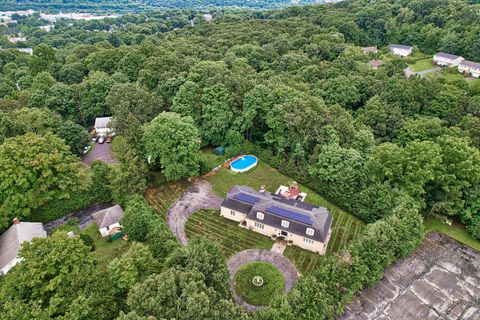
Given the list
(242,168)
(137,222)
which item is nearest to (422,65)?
(242,168)

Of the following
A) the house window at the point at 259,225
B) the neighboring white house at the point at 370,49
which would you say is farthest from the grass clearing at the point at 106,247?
the neighboring white house at the point at 370,49

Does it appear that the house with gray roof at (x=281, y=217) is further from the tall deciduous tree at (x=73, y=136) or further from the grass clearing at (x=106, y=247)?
the tall deciduous tree at (x=73, y=136)

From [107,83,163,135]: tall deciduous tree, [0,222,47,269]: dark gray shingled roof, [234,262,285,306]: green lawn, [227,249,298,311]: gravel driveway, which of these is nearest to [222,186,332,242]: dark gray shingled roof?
[227,249,298,311]: gravel driveway

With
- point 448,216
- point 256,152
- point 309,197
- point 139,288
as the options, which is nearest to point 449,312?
point 448,216

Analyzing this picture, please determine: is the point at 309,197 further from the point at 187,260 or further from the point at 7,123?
the point at 7,123

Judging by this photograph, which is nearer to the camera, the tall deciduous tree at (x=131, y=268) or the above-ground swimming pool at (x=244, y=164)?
the tall deciduous tree at (x=131, y=268)

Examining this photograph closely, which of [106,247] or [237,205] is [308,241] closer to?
[237,205]
